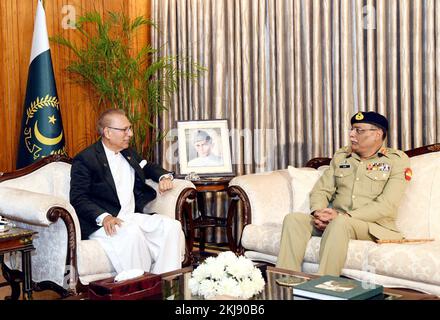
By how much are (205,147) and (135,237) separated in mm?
1332

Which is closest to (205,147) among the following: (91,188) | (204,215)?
(204,215)

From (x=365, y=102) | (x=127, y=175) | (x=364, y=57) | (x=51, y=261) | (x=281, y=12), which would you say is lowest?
(x=51, y=261)

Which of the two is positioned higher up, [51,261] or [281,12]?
[281,12]

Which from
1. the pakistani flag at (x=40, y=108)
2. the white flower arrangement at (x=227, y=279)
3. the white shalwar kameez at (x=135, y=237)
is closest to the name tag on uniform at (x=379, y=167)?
the white shalwar kameez at (x=135, y=237)

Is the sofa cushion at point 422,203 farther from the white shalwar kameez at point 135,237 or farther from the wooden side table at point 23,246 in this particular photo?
the wooden side table at point 23,246

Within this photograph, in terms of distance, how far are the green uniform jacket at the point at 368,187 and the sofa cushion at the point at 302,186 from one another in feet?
0.33

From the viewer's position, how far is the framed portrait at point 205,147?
4750mm

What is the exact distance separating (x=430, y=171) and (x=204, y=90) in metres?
2.31

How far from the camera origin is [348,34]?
178 inches

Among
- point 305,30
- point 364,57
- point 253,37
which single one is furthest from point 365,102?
point 253,37

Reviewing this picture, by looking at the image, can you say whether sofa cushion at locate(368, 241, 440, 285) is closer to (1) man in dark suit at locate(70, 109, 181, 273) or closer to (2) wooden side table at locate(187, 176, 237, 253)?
(1) man in dark suit at locate(70, 109, 181, 273)

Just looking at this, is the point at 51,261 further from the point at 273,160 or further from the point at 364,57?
the point at 364,57

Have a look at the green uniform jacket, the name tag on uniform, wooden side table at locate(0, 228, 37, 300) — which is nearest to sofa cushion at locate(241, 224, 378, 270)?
the green uniform jacket

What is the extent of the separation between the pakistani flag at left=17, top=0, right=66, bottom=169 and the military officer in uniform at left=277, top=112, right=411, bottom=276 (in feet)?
6.82
